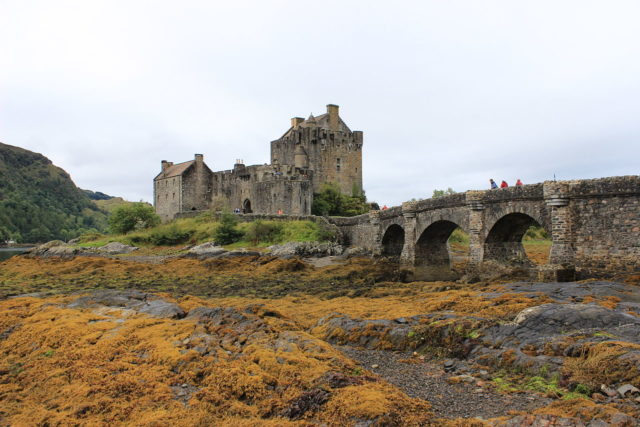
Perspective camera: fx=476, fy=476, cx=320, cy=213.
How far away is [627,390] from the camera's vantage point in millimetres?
7473

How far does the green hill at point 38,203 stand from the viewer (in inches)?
4761

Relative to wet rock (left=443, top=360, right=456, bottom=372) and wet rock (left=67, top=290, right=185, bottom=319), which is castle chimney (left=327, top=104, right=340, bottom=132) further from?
wet rock (left=443, top=360, right=456, bottom=372)

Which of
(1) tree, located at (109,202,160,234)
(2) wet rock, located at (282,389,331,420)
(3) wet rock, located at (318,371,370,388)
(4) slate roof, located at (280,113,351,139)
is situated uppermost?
(4) slate roof, located at (280,113,351,139)

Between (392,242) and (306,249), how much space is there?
7298 mm

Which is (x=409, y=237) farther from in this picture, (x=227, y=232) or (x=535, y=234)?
(x=535, y=234)

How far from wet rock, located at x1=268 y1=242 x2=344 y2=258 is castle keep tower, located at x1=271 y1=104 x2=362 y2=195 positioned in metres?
17.8

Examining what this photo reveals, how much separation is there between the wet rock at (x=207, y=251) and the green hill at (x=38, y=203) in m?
84.8

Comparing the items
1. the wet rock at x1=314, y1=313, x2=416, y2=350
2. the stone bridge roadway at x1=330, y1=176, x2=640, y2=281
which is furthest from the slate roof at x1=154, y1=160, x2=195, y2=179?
the wet rock at x1=314, y1=313, x2=416, y2=350

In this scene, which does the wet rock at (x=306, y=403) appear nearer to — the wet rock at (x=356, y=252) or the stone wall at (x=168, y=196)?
the wet rock at (x=356, y=252)

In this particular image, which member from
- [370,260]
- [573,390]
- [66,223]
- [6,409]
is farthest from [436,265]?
[66,223]

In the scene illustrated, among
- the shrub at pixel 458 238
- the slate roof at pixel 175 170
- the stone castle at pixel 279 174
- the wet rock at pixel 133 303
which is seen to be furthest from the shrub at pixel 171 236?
the wet rock at pixel 133 303

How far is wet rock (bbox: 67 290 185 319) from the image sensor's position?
15.1 m

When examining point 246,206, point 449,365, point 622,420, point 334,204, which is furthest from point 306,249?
point 622,420

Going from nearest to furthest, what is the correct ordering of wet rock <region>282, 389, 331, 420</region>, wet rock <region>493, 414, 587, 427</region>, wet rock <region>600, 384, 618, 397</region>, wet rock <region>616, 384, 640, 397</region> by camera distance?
wet rock <region>493, 414, 587, 427</region> < wet rock <region>616, 384, 640, 397</region> < wet rock <region>600, 384, 618, 397</region> < wet rock <region>282, 389, 331, 420</region>
